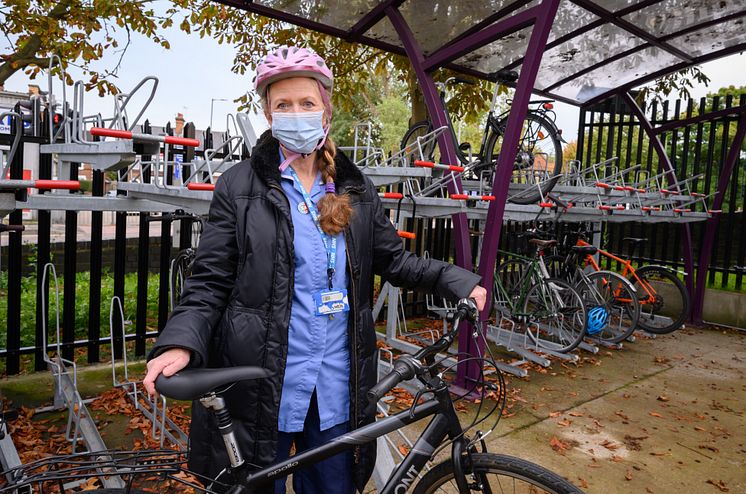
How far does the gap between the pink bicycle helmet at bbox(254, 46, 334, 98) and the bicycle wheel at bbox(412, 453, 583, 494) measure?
1.39 m

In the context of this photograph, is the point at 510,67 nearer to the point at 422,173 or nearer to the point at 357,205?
the point at 422,173

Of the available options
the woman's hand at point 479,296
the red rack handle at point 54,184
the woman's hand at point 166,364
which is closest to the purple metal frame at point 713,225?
the woman's hand at point 479,296

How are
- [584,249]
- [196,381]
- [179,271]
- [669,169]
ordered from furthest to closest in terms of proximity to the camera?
[669,169] → [584,249] → [179,271] → [196,381]

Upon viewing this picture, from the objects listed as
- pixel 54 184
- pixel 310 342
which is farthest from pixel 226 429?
pixel 54 184

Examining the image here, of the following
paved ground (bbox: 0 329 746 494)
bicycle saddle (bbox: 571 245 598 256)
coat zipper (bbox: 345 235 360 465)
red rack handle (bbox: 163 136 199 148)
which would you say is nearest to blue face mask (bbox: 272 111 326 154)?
coat zipper (bbox: 345 235 360 465)

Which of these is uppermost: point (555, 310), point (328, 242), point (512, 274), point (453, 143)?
point (453, 143)

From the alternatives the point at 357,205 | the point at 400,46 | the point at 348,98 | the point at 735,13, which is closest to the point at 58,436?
the point at 357,205

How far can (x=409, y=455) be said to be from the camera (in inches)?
79.0

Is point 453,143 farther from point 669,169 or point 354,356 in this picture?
point 669,169

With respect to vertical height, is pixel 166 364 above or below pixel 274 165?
below

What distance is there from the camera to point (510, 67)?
6398 millimetres

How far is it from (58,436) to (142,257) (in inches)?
74.6

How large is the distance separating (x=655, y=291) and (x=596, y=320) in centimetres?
210

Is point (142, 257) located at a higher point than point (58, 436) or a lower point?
higher
